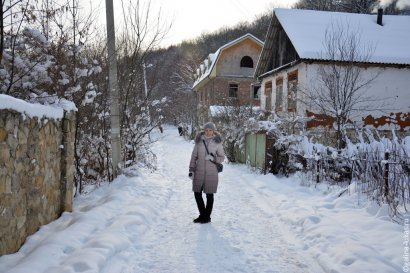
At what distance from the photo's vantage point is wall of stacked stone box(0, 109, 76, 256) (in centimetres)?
408

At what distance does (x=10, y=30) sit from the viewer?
542cm

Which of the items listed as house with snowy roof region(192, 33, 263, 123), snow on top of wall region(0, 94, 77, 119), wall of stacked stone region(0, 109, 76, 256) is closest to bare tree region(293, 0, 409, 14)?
house with snowy roof region(192, 33, 263, 123)

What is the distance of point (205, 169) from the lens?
6512mm

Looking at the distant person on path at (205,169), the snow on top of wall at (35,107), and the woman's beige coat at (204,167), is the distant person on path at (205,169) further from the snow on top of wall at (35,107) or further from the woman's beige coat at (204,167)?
the snow on top of wall at (35,107)

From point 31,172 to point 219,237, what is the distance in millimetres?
2702

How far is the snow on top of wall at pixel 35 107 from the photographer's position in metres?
4.06

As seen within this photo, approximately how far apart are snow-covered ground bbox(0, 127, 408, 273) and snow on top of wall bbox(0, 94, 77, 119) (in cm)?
156

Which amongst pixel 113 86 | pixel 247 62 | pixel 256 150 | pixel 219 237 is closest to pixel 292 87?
pixel 256 150

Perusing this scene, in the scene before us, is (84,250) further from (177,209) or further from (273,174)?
(273,174)

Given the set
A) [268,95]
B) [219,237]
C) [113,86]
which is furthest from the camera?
[268,95]

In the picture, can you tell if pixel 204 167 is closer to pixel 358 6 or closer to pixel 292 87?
pixel 292 87

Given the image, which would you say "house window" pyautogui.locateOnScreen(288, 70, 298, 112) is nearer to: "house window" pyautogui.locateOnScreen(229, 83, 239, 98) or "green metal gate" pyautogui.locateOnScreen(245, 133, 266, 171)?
"green metal gate" pyautogui.locateOnScreen(245, 133, 266, 171)

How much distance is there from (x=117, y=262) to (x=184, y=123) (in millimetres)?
33602

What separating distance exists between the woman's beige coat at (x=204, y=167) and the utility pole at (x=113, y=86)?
10.8 feet
